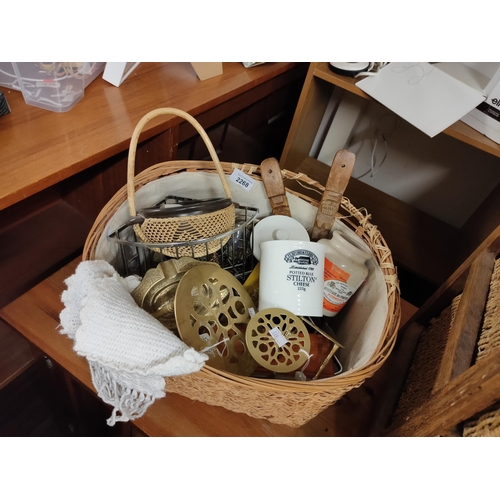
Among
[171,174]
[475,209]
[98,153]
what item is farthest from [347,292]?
[475,209]

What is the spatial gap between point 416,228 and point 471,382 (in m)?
1.00

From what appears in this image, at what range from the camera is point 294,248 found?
0.68 metres

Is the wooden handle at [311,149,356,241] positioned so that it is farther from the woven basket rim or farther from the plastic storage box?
the plastic storage box

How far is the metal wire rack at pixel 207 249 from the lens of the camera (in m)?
0.69

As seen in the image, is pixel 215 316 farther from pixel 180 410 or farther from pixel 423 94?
pixel 423 94

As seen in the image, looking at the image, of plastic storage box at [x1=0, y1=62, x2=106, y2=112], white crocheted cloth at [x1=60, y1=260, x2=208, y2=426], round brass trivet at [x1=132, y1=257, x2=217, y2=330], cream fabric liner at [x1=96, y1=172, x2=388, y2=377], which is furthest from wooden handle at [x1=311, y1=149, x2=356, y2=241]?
plastic storage box at [x1=0, y1=62, x2=106, y2=112]

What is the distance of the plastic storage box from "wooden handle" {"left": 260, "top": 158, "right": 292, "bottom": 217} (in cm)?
39

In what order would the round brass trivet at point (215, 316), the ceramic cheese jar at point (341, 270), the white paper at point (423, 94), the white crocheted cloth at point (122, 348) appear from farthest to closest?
the white paper at point (423, 94) → the ceramic cheese jar at point (341, 270) → the round brass trivet at point (215, 316) → the white crocheted cloth at point (122, 348)

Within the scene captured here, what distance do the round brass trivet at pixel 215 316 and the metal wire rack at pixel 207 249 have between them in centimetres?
7

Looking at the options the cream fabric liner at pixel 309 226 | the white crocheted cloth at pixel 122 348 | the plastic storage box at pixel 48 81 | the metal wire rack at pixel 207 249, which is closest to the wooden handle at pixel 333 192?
the cream fabric liner at pixel 309 226

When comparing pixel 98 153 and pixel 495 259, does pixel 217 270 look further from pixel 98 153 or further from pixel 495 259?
pixel 495 259

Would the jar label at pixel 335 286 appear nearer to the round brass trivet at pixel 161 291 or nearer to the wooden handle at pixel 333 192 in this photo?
the wooden handle at pixel 333 192

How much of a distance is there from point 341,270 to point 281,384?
0.28 meters
